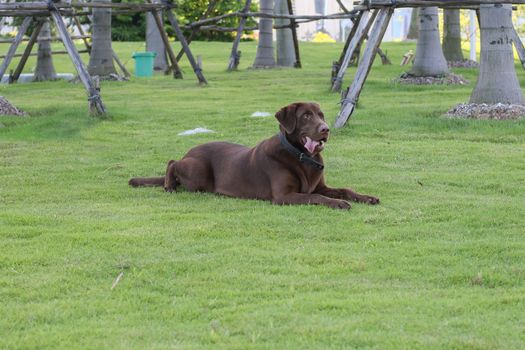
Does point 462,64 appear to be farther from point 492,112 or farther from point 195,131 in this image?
point 195,131

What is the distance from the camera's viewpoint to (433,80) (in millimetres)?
20500

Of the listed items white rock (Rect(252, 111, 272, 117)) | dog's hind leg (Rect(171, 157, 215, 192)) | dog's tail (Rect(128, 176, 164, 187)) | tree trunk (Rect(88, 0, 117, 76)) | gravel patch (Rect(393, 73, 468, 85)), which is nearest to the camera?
dog's hind leg (Rect(171, 157, 215, 192))

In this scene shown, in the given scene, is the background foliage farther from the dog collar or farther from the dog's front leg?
the dog's front leg

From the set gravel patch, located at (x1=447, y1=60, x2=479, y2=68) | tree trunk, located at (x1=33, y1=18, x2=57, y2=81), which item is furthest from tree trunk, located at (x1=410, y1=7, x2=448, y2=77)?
tree trunk, located at (x1=33, y1=18, x2=57, y2=81)

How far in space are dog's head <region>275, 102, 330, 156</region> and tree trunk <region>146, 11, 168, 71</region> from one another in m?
19.0

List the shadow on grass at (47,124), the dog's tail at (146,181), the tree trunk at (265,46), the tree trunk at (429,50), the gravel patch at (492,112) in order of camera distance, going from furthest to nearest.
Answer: the tree trunk at (265,46), the tree trunk at (429,50), the gravel patch at (492,112), the shadow on grass at (47,124), the dog's tail at (146,181)

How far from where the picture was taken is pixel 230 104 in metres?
17.5

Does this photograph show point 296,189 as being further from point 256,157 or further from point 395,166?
point 395,166

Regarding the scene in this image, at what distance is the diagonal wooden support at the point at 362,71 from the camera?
13.7 m

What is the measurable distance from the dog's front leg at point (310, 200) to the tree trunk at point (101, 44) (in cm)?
1483

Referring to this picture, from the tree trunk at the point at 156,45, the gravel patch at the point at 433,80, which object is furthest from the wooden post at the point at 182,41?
the tree trunk at the point at 156,45

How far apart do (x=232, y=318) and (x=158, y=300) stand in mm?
594

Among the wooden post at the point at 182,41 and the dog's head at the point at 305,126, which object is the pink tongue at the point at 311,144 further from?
the wooden post at the point at 182,41

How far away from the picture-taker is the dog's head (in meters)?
8.77
